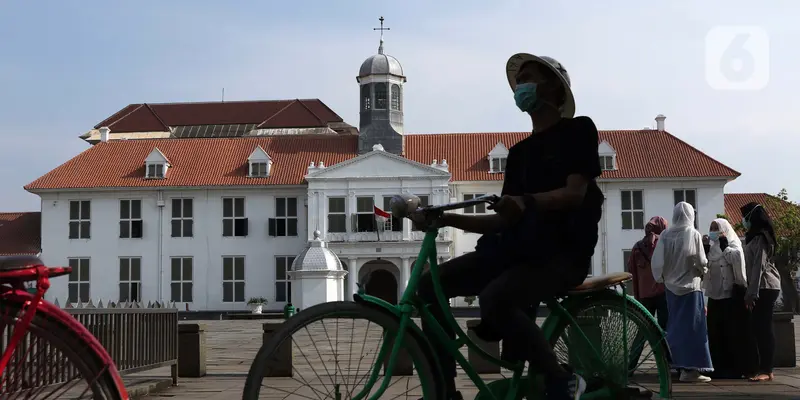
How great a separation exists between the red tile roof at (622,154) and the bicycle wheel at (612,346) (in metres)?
51.9

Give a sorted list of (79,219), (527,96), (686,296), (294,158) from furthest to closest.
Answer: (294,158) → (79,219) → (686,296) → (527,96)

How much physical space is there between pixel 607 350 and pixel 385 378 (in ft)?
4.53

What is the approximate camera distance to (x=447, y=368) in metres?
4.41

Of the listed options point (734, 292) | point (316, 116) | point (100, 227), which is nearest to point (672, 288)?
point (734, 292)

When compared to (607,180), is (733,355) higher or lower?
lower

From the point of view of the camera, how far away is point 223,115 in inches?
3147

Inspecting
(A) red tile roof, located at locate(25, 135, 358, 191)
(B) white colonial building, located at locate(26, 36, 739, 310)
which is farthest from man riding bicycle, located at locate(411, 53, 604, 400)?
(A) red tile roof, located at locate(25, 135, 358, 191)

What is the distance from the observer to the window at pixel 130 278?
194 feet

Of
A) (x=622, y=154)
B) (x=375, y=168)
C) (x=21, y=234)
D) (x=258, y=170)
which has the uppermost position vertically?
(x=622, y=154)

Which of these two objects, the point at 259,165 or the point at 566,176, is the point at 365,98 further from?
the point at 566,176

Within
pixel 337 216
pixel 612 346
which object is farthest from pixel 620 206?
pixel 612 346

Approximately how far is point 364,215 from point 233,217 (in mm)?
7643

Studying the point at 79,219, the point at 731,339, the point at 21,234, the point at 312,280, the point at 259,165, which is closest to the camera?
the point at 731,339

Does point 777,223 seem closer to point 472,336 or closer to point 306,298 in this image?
point 306,298
